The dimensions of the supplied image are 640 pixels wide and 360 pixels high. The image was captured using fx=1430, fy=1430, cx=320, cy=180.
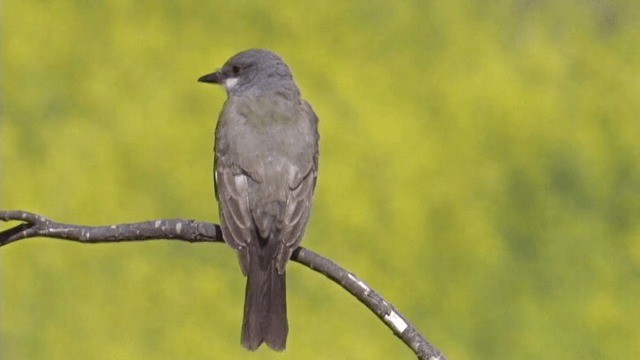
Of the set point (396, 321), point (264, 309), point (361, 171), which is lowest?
point (396, 321)

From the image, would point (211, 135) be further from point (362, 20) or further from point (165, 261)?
point (362, 20)

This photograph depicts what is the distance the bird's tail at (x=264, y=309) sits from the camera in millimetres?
4676

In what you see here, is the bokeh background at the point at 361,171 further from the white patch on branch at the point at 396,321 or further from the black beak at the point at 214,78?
the white patch on branch at the point at 396,321

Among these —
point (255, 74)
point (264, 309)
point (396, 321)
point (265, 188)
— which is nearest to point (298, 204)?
point (265, 188)

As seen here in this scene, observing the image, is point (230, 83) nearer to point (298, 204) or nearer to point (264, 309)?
point (298, 204)

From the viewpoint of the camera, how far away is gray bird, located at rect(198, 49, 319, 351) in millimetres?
4750

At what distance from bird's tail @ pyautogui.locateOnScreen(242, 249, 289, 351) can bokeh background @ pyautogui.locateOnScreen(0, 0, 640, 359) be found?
177 inches

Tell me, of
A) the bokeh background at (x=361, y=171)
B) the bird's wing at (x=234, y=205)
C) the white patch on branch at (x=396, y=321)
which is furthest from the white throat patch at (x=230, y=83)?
the bokeh background at (x=361, y=171)

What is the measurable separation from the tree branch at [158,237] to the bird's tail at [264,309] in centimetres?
69

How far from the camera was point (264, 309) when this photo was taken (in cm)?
471

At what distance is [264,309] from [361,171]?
20.6 ft

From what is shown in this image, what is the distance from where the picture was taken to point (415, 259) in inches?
414

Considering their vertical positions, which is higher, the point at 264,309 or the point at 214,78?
the point at 214,78

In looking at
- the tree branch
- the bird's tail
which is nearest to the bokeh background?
the bird's tail
